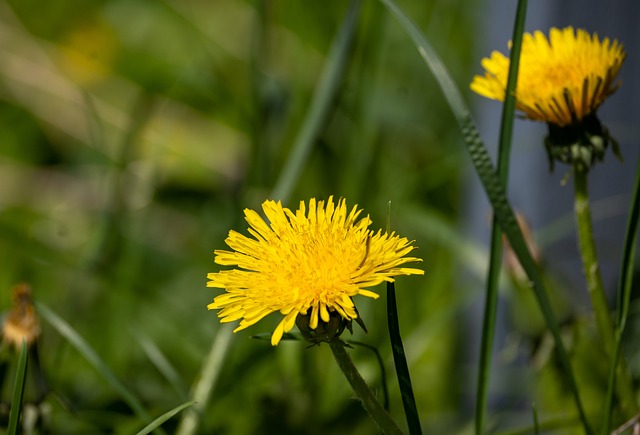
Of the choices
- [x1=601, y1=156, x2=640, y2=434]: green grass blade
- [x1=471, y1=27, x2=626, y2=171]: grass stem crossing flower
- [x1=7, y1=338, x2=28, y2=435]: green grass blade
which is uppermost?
[x1=471, y1=27, x2=626, y2=171]: grass stem crossing flower

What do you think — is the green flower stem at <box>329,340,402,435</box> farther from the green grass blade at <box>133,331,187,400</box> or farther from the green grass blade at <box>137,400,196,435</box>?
the green grass blade at <box>133,331,187,400</box>

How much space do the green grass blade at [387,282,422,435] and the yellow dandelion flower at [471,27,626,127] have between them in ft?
0.45

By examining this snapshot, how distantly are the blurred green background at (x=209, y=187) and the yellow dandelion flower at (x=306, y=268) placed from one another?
0.23 m

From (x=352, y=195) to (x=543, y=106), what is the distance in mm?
432

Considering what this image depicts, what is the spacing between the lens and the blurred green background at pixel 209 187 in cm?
81

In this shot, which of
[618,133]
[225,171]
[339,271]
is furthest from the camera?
[225,171]

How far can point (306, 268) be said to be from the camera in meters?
0.39

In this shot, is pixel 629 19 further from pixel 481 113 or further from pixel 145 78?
pixel 145 78

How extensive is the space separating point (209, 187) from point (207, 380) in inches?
27.5

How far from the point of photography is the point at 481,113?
1010 millimetres

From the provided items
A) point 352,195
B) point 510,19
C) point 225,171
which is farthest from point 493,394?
point 225,171

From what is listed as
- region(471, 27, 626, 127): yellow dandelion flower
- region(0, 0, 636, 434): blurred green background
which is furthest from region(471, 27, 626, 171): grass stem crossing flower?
region(0, 0, 636, 434): blurred green background

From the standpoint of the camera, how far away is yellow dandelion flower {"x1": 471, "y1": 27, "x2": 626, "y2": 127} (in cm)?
45

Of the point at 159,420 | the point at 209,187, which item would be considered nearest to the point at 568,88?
the point at 159,420
